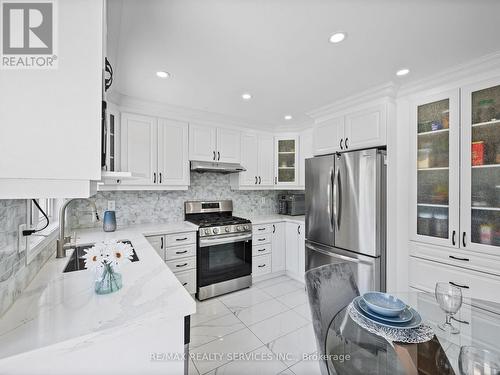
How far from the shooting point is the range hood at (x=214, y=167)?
2972 millimetres

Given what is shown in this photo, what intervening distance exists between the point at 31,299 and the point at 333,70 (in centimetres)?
249

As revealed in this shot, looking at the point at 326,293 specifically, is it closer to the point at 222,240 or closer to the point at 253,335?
the point at 253,335

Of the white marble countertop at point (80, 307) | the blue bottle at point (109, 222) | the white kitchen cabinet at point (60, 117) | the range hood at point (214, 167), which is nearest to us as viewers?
the white kitchen cabinet at point (60, 117)

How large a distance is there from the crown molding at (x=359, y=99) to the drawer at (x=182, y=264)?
8.09 ft

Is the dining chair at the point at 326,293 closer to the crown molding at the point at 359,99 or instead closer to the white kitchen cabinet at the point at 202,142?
the crown molding at the point at 359,99

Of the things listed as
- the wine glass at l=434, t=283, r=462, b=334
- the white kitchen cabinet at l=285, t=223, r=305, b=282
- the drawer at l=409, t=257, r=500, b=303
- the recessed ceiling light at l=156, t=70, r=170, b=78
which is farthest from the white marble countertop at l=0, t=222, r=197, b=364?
the white kitchen cabinet at l=285, t=223, r=305, b=282

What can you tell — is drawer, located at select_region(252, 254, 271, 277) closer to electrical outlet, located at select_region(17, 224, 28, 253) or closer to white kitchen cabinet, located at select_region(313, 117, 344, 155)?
white kitchen cabinet, located at select_region(313, 117, 344, 155)

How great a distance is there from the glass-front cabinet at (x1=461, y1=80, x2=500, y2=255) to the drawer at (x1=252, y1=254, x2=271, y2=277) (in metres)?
2.22

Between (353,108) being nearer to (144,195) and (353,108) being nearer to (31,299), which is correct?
(144,195)

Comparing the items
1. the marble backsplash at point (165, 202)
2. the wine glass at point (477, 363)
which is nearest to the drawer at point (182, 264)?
the marble backsplash at point (165, 202)

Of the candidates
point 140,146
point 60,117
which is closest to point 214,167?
point 140,146

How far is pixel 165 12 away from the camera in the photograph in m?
1.30

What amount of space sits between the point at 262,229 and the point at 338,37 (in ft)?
8.18

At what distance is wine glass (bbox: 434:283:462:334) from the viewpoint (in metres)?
1.15
